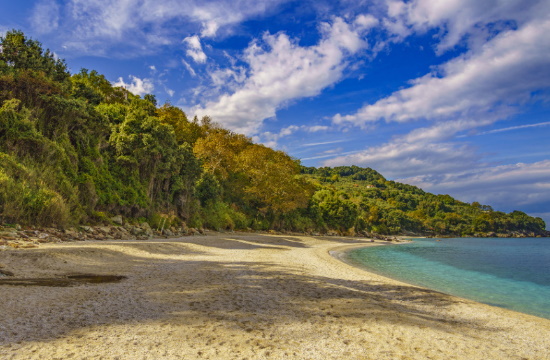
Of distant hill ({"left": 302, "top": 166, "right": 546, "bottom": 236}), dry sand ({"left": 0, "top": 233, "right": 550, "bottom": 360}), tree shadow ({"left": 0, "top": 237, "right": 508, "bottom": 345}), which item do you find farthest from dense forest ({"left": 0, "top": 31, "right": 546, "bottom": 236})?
distant hill ({"left": 302, "top": 166, "right": 546, "bottom": 236})

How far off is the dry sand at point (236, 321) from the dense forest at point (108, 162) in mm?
10707

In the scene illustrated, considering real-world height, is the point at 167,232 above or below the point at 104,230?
below

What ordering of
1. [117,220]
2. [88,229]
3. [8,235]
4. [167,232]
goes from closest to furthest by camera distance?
[8,235]
[88,229]
[117,220]
[167,232]

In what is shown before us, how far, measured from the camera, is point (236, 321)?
5449 mm

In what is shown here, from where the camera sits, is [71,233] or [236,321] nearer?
[236,321]

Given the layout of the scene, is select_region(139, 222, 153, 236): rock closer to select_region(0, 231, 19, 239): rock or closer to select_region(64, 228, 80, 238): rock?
select_region(64, 228, 80, 238): rock

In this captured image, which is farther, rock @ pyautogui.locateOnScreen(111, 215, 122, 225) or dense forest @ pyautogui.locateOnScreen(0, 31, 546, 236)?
rock @ pyautogui.locateOnScreen(111, 215, 122, 225)

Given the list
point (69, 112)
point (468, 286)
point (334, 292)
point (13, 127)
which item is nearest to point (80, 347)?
point (334, 292)

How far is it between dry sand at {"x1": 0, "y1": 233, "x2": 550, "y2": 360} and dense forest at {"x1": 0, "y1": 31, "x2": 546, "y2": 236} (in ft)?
35.1

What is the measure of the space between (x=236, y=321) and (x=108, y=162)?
2608 cm

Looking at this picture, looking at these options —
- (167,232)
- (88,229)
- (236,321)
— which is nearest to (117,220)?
(167,232)

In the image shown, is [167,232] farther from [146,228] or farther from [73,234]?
[73,234]

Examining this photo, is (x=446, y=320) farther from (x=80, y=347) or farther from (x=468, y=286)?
(x=468, y=286)

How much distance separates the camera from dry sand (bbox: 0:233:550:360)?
13.8 ft
